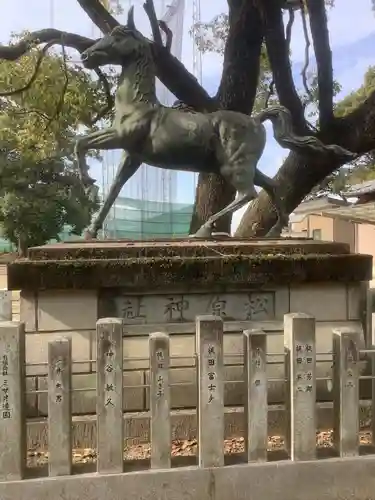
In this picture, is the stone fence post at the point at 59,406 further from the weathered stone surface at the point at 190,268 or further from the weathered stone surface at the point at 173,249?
the weathered stone surface at the point at 173,249

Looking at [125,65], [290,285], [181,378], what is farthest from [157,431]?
[125,65]

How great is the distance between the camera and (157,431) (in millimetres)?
3242

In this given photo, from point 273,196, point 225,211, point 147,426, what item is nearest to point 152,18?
point 273,196

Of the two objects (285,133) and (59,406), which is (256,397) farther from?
(285,133)

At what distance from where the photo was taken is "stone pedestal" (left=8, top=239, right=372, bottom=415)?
12.9 feet

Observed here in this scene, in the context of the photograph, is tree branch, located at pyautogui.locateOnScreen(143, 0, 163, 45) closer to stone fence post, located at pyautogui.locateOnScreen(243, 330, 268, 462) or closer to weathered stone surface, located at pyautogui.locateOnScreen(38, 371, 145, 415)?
weathered stone surface, located at pyautogui.locateOnScreen(38, 371, 145, 415)

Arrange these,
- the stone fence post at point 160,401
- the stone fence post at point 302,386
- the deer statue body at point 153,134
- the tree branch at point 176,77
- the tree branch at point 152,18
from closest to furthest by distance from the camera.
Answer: the stone fence post at point 160,401 < the stone fence post at point 302,386 < the deer statue body at point 153,134 < the tree branch at point 176,77 < the tree branch at point 152,18

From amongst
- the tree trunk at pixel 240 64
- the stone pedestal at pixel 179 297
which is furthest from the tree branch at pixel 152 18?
the stone pedestal at pixel 179 297

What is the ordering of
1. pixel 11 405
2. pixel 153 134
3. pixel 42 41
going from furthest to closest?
pixel 42 41 → pixel 153 134 → pixel 11 405

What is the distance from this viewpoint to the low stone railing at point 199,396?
10.3ft

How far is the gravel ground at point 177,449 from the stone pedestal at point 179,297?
0.29 m

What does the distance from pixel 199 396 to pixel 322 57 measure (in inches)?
280

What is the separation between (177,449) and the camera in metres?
3.93

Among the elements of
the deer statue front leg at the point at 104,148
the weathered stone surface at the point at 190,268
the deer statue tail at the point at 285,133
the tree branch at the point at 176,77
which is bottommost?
the weathered stone surface at the point at 190,268
